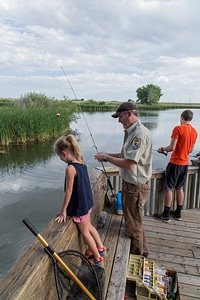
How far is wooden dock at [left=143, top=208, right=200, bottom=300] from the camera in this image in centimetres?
221

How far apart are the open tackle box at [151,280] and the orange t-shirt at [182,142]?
4.50ft

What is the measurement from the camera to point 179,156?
3068 mm

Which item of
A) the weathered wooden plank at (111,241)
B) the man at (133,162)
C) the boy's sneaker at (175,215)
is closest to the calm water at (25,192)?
the weathered wooden plank at (111,241)

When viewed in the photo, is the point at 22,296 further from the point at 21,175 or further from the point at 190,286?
the point at 21,175

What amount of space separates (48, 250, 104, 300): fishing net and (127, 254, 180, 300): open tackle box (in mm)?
554

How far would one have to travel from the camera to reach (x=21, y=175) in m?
7.91

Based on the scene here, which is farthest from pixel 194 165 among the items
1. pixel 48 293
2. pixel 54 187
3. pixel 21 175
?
pixel 21 175

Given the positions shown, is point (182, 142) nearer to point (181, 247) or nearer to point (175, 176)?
point (175, 176)

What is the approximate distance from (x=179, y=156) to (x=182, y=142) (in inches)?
7.6

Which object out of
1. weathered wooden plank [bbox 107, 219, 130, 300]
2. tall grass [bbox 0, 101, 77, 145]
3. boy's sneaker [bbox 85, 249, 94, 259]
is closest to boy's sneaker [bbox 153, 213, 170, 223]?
weathered wooden plank [bbox 107, 219, 130, 300]

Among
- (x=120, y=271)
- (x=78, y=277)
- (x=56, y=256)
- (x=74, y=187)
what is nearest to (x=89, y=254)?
(x=120, y=271)

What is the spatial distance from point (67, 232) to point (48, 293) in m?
0.42

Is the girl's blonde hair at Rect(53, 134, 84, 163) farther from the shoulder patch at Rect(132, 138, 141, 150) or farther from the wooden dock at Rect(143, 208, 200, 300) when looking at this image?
the wooden dock at Rect(143, 208, 200, 300)

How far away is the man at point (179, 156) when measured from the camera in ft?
9.89
